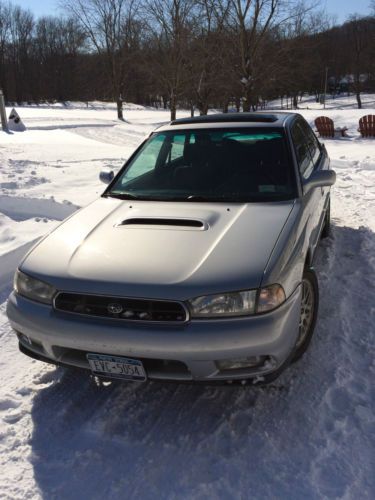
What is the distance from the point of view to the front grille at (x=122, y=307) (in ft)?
7.61

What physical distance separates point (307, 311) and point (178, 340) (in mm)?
1229

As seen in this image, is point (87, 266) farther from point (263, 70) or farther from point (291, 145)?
point (263, 70)

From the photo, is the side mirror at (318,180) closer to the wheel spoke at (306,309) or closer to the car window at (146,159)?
the wheel spoke at (306,309)

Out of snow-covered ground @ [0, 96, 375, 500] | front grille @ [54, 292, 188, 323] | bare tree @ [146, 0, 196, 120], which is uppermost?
bare tree @ [146, 0, 196, 120]

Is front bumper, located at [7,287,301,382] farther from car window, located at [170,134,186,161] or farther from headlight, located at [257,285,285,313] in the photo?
car window, located at [170,134,186,161]

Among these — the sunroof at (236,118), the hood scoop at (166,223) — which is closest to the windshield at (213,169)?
the sunroof at (236,118)

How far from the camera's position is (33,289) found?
2615 millimetres

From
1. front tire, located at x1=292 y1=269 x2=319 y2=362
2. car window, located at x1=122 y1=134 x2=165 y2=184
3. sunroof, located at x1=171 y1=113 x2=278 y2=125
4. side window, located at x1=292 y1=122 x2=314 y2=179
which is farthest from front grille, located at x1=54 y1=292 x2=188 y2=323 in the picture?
sunroof, located at x1=171 y1=113 x2=278 y2=125

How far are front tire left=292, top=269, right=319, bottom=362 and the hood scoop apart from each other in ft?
2.54

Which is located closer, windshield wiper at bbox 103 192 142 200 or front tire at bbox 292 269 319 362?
front tire at bbox 292 269 319 362

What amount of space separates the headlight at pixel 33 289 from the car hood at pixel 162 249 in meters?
0.05

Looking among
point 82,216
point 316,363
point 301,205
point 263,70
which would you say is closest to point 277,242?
point 301,205

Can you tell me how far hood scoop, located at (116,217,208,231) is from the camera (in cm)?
289

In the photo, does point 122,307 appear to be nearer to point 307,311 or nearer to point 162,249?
point 162,249
